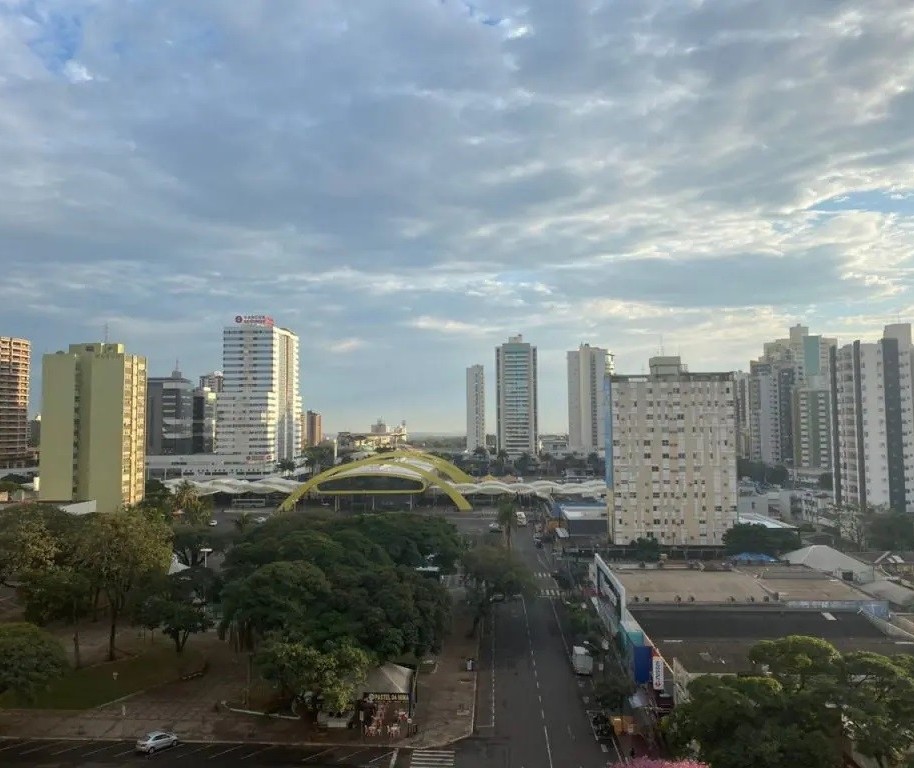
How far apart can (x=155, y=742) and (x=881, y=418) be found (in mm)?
68062

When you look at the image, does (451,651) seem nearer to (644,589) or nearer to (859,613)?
(644,589)

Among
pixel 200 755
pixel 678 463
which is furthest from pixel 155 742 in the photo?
pixel 678 463

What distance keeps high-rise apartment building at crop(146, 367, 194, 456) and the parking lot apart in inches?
4406

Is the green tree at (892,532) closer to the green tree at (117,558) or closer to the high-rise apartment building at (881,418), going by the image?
the high-rise apartment building at (881,418)

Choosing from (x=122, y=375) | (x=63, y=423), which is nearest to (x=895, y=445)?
(x=122, y=375)

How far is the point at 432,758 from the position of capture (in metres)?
23.8

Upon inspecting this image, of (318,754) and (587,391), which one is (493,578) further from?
(587,391)

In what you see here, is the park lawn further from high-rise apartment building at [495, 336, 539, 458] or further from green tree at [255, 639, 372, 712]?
high-rise apartment building at [495, 336, 539, 458]

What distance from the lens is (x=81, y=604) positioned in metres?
33.9

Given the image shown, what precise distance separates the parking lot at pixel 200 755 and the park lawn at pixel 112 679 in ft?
10.1

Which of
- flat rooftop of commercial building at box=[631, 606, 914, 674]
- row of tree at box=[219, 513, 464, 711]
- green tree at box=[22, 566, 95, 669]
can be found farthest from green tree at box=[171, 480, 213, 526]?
flat rooftop of commercial building at box=[631, 606, 914, 674]

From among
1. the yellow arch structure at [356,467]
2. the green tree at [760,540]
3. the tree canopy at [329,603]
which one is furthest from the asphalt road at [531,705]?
the yellow arch structure at [356,467]

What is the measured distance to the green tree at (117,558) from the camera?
34250 mm

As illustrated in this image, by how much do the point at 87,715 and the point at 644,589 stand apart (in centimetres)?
2722
